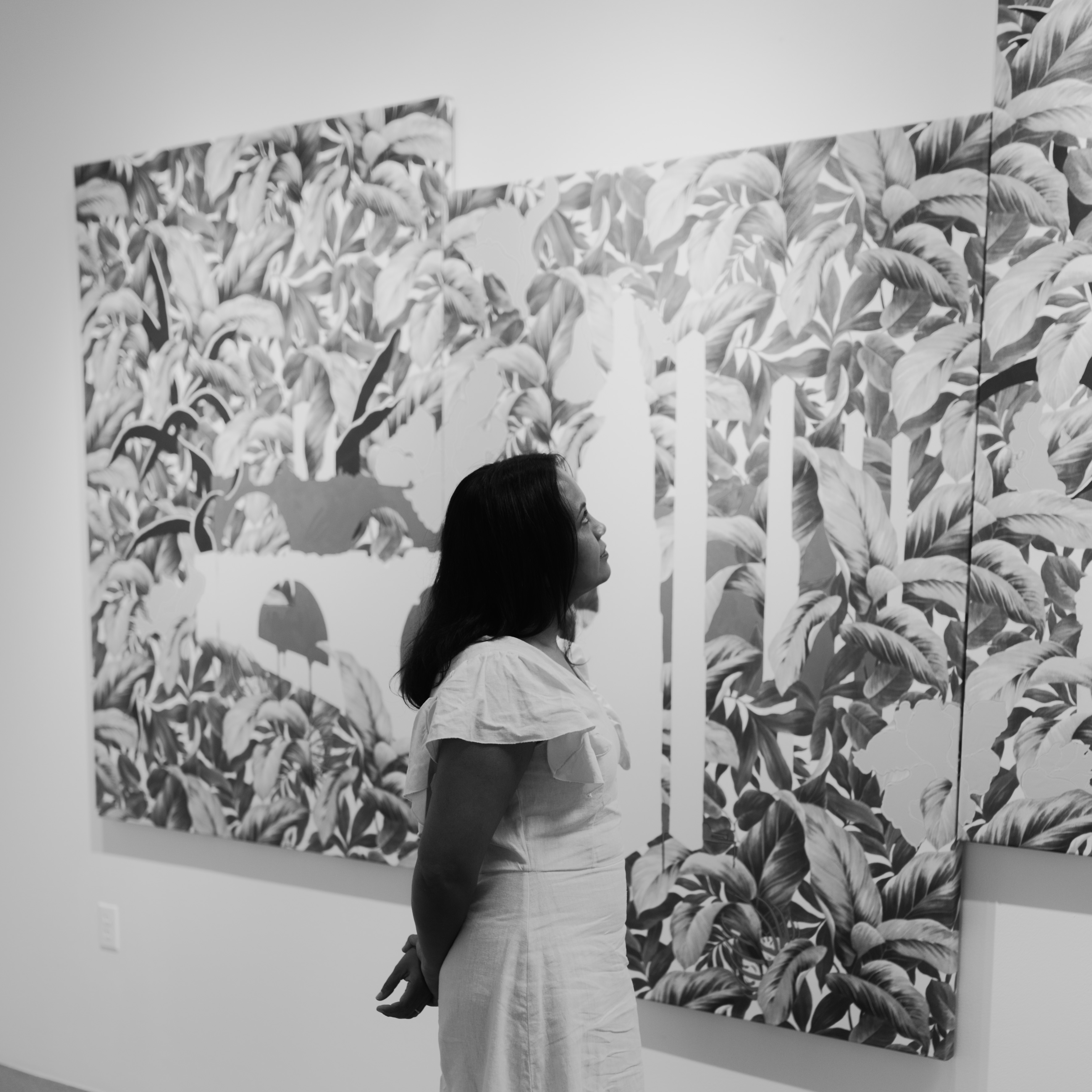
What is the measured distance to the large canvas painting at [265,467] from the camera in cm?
206

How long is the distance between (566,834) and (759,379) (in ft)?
2.82

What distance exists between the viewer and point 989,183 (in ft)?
5.20

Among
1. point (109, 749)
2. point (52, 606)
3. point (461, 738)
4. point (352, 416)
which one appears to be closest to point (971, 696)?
point (461, 738)

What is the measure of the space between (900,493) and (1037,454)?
0.67 ft

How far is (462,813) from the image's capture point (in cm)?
119

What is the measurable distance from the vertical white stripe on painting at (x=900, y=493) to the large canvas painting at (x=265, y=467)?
2.55 ft

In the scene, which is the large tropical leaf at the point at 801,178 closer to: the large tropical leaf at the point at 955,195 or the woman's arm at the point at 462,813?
the large tropical leaf at the point at 955,195

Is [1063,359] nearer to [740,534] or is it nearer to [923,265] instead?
[923,265]

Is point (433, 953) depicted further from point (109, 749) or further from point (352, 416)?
point (109, 749)

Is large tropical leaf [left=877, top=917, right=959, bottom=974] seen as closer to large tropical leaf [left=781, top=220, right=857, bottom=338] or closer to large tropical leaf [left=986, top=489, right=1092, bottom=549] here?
large tropical leaf [left=986, top=489, right=1092, bottom=549]

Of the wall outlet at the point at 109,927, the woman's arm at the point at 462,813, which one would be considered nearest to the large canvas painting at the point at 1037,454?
the woman's arm at the point at 462,813

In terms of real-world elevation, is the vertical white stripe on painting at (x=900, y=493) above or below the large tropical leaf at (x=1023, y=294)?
below

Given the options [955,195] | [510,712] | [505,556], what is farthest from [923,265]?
[510,712]

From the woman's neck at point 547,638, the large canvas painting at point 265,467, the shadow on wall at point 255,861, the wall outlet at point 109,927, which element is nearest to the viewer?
the woman's neck at point 547,638
